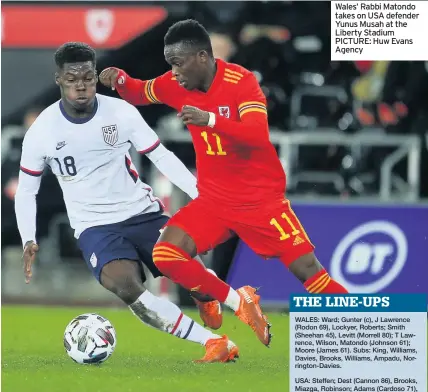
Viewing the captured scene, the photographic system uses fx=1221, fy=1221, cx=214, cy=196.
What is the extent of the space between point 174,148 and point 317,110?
4.91 feet

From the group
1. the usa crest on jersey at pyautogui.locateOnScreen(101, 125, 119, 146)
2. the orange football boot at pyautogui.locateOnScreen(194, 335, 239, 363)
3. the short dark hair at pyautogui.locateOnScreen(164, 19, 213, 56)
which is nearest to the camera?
the short dark hair at pyautogui.locateOnScreen(164, 19, 213, 56)

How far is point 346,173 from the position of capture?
394 inches

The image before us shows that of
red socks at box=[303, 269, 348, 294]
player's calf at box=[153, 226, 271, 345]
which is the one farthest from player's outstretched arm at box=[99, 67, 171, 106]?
red socks at box=[303, 269, 348, 294]

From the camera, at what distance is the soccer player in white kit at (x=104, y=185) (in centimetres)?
700

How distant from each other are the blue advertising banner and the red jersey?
88.4 inches

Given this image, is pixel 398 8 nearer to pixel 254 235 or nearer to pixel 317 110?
pixel 254 235

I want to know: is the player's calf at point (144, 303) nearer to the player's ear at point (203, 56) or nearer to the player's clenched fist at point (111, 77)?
the player's clenched fist at point (111, 77)

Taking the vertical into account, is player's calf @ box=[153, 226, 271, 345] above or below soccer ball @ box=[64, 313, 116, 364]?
above

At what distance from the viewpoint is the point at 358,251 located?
9.25 m

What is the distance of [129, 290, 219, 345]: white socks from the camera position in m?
7.05

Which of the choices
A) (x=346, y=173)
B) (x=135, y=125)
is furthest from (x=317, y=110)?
(x=135, y=125)

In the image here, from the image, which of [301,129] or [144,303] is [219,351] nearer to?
[144,303]

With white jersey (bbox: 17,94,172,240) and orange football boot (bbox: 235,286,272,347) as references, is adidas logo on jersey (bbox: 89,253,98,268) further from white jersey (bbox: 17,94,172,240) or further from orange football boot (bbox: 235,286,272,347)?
orange football boot (bbox: 235,286,272,347)

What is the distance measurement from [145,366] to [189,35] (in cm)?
192
